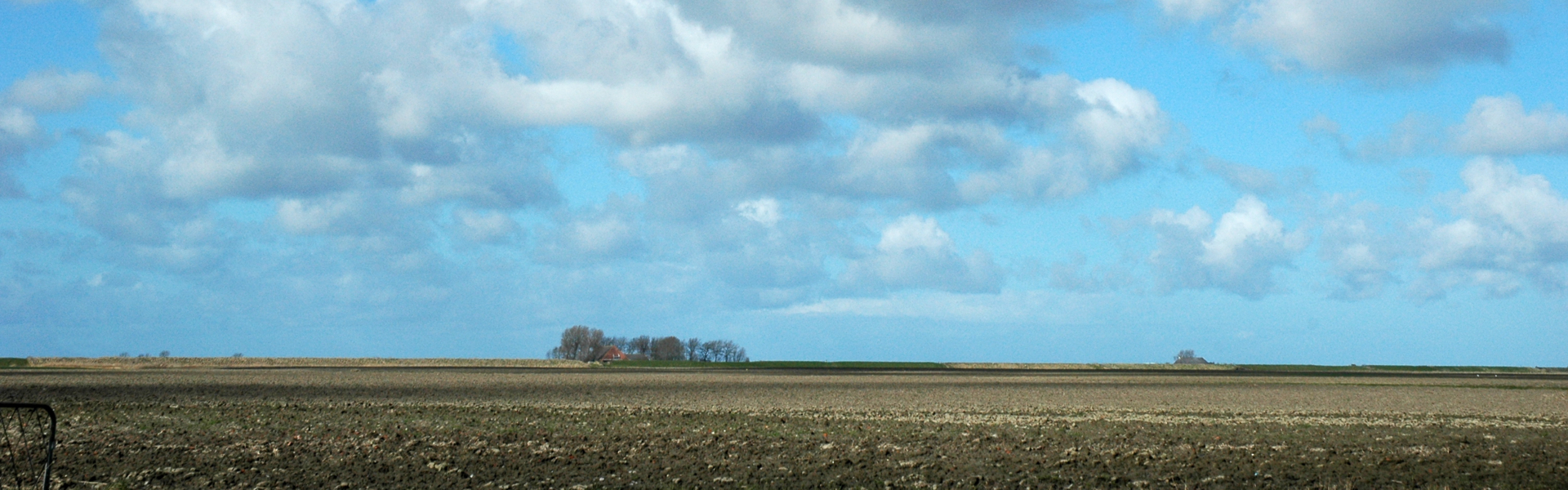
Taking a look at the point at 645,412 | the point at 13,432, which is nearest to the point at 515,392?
the point at 645,412

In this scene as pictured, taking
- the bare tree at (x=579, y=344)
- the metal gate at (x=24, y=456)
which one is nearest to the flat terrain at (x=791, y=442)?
the metal gate at (x=24, y=456)

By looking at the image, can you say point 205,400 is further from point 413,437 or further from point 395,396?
point 413,437

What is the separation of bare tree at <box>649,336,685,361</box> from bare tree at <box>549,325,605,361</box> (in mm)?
9563

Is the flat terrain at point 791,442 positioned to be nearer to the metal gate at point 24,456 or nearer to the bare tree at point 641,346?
the metal gate at point 24,456

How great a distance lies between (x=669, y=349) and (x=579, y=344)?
15568 mm

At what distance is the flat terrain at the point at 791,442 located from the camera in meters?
17.4

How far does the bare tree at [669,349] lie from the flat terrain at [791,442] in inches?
5435

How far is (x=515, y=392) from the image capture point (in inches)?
1738

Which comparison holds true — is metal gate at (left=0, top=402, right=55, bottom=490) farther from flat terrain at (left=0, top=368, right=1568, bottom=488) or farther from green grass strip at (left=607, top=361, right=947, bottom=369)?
green grass strip at (left=607, top=361, right=947, bottom=369)

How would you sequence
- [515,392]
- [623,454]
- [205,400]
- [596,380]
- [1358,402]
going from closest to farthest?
1. [623,454]
2. [205,400]
3. [1358,402]
4. [515,392]
5. [596,380]

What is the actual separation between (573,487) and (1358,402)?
114 feet

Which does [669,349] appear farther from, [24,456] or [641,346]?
[24,456]

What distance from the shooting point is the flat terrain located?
1736 centimetres

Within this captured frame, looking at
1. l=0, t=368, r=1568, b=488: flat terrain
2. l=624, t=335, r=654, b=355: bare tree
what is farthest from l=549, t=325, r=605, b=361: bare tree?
l=0, t=368, r=1568, b=488: flat terrain
